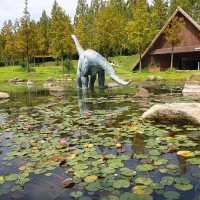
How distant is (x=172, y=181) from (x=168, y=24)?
32.0m

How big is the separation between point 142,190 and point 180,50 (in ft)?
105

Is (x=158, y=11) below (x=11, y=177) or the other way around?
the other way around

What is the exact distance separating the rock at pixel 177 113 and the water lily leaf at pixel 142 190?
3.87m

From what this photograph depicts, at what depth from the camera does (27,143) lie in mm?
6148

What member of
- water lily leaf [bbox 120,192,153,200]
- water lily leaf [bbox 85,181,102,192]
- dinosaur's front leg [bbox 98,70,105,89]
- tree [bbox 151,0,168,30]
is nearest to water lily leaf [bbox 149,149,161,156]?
water lily leaf [bbox 85,181,102,192]

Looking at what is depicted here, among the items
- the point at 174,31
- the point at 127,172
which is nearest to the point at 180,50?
the point at 174,31

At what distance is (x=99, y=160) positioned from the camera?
491 centimetres

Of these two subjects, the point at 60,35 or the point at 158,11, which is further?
the point at 158,11

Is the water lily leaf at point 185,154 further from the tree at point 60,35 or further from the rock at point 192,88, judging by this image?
the tree at point 60,35

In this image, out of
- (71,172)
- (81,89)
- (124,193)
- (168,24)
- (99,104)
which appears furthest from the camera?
(168,24)

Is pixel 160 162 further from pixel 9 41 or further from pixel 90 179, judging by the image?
pixel 9 41

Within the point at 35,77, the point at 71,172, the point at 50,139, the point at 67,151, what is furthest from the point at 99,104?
the point at 35,77

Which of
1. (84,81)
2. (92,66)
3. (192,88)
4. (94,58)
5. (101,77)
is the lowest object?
(192,88)

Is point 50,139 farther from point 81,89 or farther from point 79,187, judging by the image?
point 81,89
